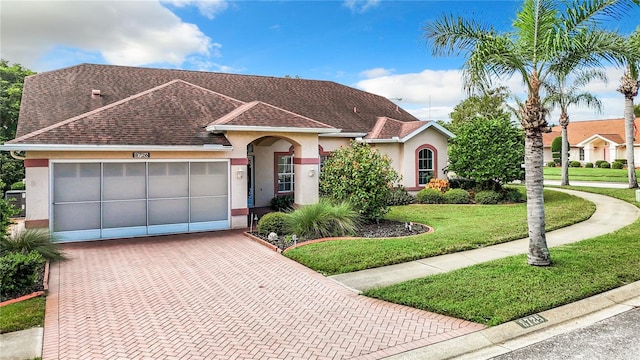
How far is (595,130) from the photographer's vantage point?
5309cm

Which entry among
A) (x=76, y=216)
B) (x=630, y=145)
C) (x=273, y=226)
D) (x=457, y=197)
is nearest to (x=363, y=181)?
(x=273, y=226)

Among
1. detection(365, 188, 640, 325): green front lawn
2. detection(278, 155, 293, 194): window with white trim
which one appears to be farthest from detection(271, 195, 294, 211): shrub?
detection(365, 188, 640, 325): green front lawn

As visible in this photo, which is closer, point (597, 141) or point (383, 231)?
point (383, 231)

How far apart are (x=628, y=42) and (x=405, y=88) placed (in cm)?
2254

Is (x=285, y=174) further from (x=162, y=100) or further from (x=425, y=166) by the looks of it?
(x=425, y=166)

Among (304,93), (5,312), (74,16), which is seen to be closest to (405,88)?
(304,93)

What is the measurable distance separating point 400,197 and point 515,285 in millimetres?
12406

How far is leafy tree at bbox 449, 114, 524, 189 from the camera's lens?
65.0 ft

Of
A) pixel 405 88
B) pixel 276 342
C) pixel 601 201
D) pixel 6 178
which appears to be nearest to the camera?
pixel 276 342

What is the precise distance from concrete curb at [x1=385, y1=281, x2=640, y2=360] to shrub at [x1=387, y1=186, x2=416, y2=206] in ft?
40.3

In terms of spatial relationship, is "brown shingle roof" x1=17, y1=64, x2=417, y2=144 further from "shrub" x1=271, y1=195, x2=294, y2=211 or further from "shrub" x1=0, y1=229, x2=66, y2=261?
"shrub" x1=271, y1=195, x2=294, y2=211

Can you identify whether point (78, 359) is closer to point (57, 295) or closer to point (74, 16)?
point (57, 295)

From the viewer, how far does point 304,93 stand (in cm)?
2444

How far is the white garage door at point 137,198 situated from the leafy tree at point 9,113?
11854 millimetres
